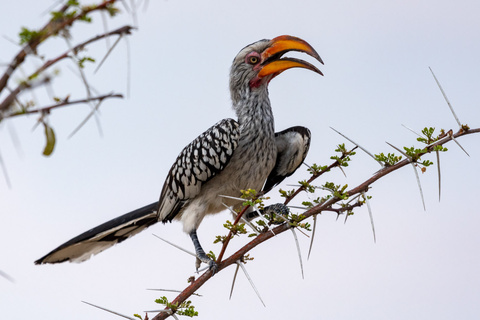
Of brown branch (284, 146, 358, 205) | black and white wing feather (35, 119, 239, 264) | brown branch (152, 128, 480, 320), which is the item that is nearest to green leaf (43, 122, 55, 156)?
brown branch (152, 128, 480, 320)

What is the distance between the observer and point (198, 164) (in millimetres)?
4387

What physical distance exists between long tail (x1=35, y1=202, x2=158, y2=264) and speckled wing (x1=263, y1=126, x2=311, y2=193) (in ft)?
3.05

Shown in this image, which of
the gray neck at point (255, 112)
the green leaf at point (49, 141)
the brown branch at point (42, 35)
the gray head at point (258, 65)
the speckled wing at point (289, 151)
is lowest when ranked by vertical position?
the green leaf at point (49, 141)

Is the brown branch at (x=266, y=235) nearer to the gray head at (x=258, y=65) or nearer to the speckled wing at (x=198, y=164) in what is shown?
the speckled wing at (x=198, y=164)

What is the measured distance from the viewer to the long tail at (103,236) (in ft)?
13.4

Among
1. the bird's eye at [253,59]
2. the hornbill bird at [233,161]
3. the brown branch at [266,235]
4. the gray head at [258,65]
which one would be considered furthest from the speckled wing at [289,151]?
the brown branch at [266,235]

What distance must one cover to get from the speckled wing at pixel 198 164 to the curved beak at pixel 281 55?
47cm

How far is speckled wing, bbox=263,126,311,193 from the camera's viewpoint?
182 inches

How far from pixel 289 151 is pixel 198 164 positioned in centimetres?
72

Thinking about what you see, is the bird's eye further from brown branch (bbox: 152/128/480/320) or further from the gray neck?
brown branch (bbox: 152/128/480/320)

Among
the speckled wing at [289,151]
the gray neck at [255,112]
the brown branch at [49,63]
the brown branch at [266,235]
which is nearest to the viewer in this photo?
the brown branch at [49,63]

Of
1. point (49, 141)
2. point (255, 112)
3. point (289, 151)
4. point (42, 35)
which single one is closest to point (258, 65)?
point (255, 112)

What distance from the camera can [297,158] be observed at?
4.64 m

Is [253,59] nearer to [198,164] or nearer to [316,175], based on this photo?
[198,164]
